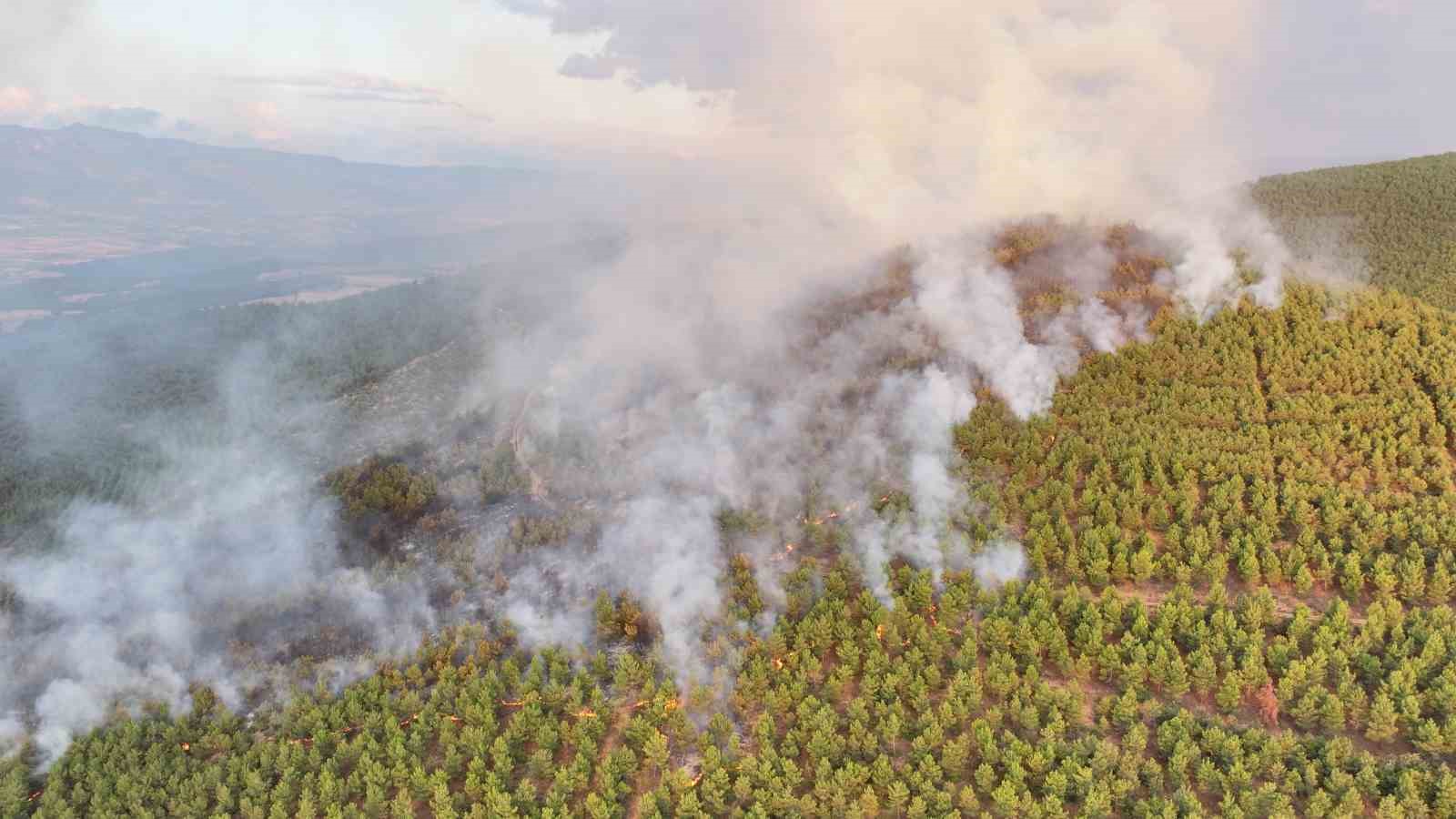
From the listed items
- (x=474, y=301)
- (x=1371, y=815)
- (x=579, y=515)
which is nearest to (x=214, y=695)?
(x=579, y=515)

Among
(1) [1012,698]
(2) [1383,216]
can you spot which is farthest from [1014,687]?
(2) [1383,216]

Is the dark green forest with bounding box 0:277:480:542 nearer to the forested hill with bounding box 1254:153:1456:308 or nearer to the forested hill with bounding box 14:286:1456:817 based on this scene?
the forested hill with bounding box 14:286:1456:817

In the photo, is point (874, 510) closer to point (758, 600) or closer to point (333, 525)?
point (758, 600)

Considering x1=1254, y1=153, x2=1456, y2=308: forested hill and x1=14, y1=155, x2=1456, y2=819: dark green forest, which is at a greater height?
x1=1254, y1=153, x2=1456, y2=308: forested hill

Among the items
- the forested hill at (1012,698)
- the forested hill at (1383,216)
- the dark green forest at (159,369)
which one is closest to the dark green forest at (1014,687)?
the forested hill at (1012,698)

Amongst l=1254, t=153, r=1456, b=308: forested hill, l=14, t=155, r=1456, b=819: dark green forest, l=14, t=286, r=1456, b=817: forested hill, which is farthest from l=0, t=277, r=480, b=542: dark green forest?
l=1254, t=153, r=1456, b=308: forested hill

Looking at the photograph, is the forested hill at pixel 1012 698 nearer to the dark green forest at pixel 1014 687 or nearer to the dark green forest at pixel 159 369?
the dark green forest at pixel 1014 687

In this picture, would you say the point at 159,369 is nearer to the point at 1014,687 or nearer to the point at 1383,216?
the point at 1014,687
